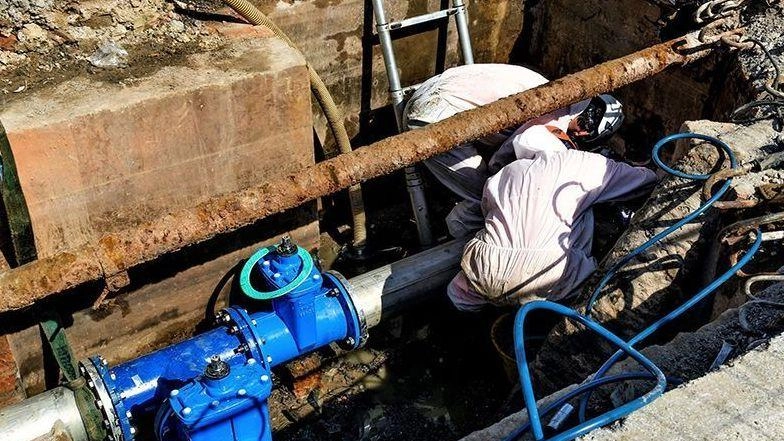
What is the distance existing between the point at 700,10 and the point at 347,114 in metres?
2.65

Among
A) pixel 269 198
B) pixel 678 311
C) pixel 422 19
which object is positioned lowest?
pixel 678 311

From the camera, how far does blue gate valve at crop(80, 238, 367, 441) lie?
319 centimetres

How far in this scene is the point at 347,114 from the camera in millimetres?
6047

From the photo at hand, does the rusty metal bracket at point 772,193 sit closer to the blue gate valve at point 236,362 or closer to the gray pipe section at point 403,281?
the gray pipe section at point 403,281

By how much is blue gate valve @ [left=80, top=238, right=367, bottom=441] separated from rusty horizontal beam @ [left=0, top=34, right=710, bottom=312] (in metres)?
0.48

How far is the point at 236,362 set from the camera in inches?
140

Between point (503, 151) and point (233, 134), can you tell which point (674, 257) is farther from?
point (233, 134)

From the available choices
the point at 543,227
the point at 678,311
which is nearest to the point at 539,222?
the point at 543,227

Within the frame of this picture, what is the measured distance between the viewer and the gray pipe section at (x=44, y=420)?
11.2 feet

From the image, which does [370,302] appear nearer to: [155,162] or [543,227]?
[543,227]

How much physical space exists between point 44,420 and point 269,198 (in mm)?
1428

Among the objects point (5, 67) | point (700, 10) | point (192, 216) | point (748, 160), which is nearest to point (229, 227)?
point (192, 216)

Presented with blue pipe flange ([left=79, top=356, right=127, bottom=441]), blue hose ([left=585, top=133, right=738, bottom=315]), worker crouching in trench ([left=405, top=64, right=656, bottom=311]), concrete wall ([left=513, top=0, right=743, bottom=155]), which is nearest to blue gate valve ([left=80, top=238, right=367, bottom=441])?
blue pipe flange ([left=79, top=356, right=127, bottom=441])

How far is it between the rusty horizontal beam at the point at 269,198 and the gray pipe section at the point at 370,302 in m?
0.57
